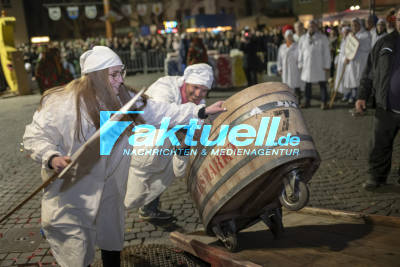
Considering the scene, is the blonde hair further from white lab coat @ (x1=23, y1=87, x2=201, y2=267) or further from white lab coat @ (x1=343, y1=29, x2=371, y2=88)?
white lab coat @ (x1=343, y1=29, x2=371, y2=88)

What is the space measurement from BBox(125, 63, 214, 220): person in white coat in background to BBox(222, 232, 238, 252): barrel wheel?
0.86 m

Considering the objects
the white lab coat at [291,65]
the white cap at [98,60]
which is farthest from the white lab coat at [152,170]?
the white lab coat at [291,65]

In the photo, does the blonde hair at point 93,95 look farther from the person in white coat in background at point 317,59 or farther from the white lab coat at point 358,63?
the white lab coat at point 358,63

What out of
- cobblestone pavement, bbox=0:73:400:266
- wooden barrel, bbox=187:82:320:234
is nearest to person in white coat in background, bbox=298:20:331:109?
cobblestone pavement, bbox=0:73:400:266

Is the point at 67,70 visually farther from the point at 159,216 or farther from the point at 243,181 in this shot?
the point at 243,181

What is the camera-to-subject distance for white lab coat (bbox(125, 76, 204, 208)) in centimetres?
358

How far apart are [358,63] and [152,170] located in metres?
7.37

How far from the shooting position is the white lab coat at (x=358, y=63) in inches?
356

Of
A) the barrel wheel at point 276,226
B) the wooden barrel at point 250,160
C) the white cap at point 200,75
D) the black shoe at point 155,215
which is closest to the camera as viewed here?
the wooden barrel at point 250,160

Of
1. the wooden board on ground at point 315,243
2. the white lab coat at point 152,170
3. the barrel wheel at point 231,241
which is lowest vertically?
the wooden board on ground at point 315,243

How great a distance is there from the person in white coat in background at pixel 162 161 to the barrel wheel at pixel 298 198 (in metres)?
1.20

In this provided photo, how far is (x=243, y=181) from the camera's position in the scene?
2.35 meters

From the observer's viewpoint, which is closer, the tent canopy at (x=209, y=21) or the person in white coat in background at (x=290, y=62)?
the person in white coat in background at (x=290, y=62)

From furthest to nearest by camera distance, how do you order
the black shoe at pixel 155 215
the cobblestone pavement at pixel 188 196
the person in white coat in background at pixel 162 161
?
the black shoe at pixel 155 215 < the cobblestone pavement at pixel 188 196 < the person in white coat in background at pixel 162 161
